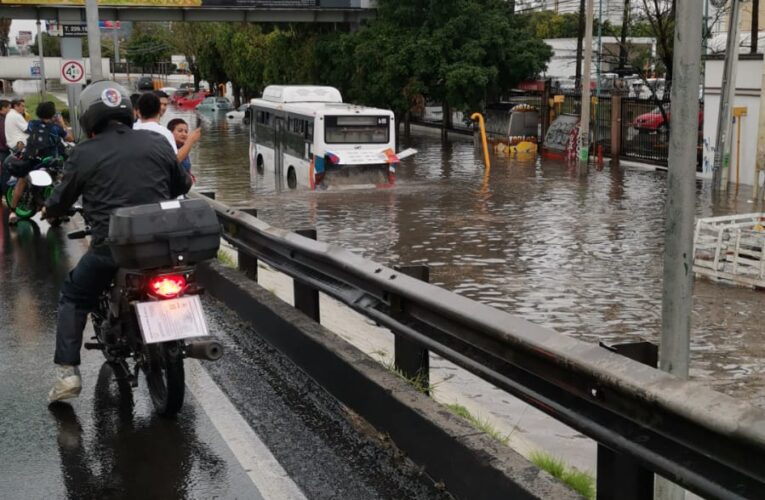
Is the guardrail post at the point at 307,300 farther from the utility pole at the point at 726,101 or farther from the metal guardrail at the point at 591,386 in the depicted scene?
the utility pole at the point at 726,101

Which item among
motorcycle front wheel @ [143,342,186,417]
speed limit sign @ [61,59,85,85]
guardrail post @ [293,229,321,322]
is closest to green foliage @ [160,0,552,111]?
speed limit sign @ [61,59,85,85]

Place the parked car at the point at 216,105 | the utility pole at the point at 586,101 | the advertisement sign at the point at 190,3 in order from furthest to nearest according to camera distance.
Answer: the parked car at the point at 216,105
the advertisement sign at the point at 190,3
the utility pole at the point at 586,101

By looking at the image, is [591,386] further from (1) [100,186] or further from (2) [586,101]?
(2) [586,101]

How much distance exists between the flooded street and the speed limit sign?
4.40m

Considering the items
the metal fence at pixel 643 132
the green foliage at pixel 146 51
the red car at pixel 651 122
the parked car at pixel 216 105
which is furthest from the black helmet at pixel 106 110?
the green foliage at pixel 146 51

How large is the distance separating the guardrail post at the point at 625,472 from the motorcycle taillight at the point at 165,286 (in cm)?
281

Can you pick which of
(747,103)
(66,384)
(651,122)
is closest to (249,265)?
(66,384)

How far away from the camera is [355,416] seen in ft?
19.4

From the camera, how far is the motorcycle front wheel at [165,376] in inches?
234

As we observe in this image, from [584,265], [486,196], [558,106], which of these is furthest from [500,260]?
[558,106]

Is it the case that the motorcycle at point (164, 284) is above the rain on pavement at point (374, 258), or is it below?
above

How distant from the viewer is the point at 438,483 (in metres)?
4.84

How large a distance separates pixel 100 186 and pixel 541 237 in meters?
14.3

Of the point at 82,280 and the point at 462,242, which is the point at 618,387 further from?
the point at 462,242
